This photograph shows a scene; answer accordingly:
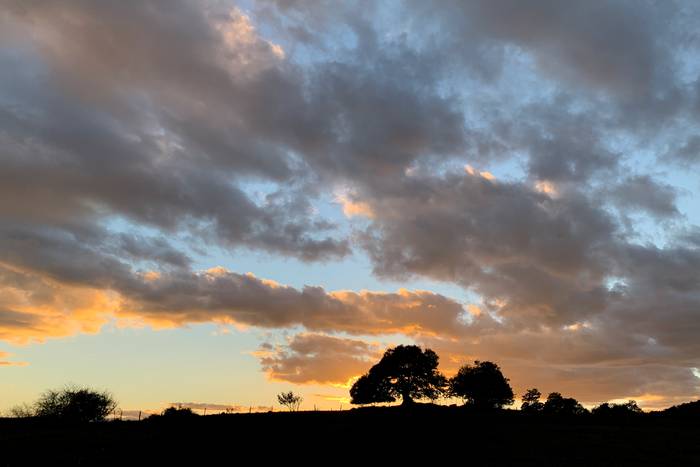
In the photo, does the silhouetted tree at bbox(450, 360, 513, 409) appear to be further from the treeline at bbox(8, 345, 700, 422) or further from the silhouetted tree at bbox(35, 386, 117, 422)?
the silhouetted tree at bbox(35, 386, 117, 422)

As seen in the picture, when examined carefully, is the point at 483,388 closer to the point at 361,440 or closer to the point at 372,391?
the point at 372,391

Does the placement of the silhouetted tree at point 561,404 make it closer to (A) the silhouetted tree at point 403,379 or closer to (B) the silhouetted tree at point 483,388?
(B) the silhouetted tree at point 483,388

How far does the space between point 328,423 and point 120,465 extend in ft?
125

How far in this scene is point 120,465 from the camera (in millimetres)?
56469

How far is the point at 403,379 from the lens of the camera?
5079 inches

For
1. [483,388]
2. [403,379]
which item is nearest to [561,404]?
[483,388]

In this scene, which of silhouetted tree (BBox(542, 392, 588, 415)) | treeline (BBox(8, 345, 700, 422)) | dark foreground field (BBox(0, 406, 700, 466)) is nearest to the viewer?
dark foreground field (BBox(0, 406, 700, 466))

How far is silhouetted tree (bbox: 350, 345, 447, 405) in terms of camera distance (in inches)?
5079

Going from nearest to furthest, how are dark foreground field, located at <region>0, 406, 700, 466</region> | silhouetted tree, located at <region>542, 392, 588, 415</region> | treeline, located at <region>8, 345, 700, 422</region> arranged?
dark foreground field, located at <region>0, 406, 700, 466</region> → treeline, located at <region>8, 345, 700, 422</region> → silhouetted tree, located at <region>542, 392, 588, 415</region>

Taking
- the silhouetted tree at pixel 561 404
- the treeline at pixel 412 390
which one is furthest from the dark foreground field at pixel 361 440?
the silhouetted tree at pixel 561 404

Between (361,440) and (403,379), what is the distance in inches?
2336

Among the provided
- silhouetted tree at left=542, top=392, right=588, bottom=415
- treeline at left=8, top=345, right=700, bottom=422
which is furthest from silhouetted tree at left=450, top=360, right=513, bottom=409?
silhouetted tree at left=542, top=392, right=588, bottom=415

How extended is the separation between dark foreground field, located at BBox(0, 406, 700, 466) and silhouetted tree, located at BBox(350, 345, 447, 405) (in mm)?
28042

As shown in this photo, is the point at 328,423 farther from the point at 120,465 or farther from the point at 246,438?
the point at 120,465
